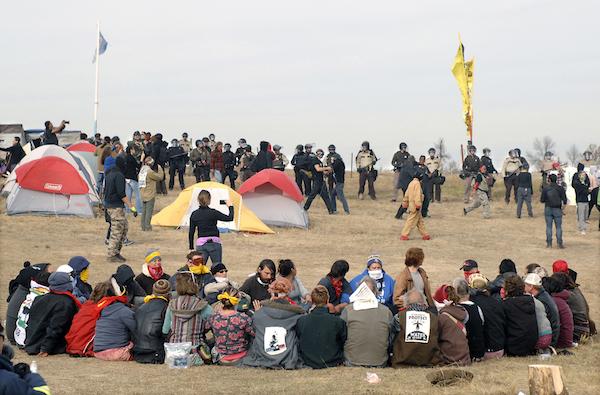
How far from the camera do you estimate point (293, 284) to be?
11.9m

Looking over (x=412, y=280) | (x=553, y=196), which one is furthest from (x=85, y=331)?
(x=553, y=196)

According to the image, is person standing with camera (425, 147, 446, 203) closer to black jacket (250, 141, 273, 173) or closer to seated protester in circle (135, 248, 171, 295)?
black jacket (250, 141, 273, 173)

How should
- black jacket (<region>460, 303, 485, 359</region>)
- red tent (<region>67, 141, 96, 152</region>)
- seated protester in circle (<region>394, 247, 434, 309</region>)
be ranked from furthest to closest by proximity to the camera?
A: red tent (<region>67, 141, 96, 152</region>)
seated protester in circle (<region>394, 247, 434, 309</region>)
black jacket (<region>460, 303, 485, 359</region>)

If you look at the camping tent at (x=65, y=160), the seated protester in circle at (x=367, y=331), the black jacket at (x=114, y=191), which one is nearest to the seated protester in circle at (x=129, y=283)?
the seated protester in circle at (x=367, y=331)

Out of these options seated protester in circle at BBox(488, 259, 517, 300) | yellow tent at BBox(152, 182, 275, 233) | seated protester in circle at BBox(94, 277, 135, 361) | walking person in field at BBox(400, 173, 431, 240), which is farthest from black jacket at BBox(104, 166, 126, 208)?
seated protester in circle at BBox(488, 259, 517, 300)

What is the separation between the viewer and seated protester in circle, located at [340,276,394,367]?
→ 10297 millimetres

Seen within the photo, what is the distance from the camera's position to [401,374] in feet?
32.4

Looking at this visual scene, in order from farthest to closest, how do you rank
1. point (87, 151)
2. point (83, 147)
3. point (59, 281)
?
1. point (83, 147)
2. point (87, 151)
3. point (59, 281)

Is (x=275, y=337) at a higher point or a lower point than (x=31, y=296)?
lower

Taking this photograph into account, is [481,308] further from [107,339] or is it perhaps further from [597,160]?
[597,160]

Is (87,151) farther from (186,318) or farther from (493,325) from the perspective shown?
(493,325)

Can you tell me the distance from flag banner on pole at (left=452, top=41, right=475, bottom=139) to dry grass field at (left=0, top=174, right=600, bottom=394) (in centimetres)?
291

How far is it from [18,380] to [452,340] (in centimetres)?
639

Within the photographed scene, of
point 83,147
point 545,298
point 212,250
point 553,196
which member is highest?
point 83,147
